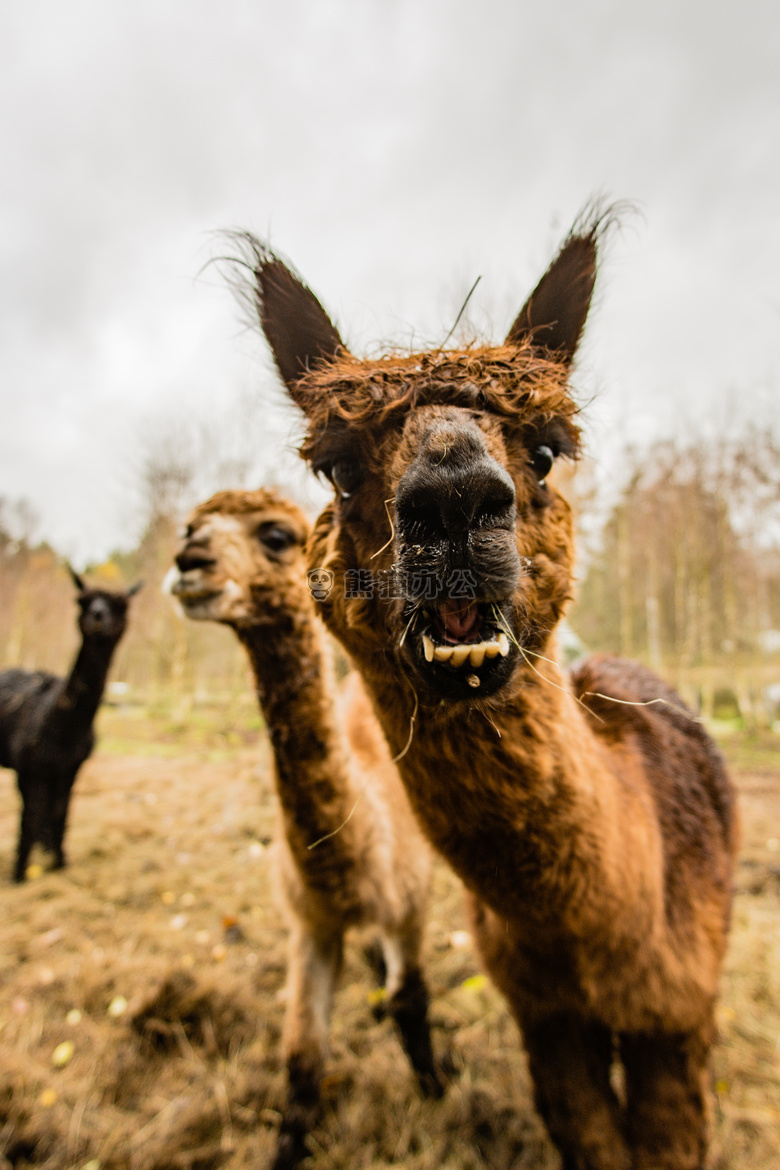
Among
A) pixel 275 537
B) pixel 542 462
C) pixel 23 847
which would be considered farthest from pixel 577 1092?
pixel 23 847

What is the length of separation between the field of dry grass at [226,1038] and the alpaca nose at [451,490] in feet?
9.75

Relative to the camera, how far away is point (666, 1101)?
1845 millimetres

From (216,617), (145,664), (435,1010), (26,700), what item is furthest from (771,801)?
(145,664)

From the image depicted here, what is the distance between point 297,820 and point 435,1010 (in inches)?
81.4

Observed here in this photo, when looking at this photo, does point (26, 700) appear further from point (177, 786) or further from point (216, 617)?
point (216, 617)

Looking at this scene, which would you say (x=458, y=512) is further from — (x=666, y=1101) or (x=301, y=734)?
(x=666, y=1101)

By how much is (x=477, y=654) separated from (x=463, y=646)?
0.04 m

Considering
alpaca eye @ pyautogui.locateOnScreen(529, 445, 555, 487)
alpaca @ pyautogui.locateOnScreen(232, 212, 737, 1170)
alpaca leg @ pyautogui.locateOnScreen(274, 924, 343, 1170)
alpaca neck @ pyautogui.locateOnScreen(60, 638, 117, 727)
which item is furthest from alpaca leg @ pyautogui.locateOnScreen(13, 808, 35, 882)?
alpaca eye @ pyautogui.locateOnScreen(529, 445, 555, 487)

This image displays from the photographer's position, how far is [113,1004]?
3383mm

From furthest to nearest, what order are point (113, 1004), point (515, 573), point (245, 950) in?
point (245, 950) < point (113, 1004) < point (515, 573)

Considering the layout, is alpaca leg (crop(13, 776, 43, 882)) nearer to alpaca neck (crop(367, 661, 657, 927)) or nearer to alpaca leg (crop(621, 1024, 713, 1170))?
alpaca neck (crop(367, 661, 657, 927))

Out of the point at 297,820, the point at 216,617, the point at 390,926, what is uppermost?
the point at 216,617

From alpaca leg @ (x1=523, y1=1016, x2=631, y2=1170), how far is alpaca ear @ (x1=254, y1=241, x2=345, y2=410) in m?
2.51

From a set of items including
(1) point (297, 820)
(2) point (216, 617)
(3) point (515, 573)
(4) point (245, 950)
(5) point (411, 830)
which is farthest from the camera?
(4) point (245, 950)
